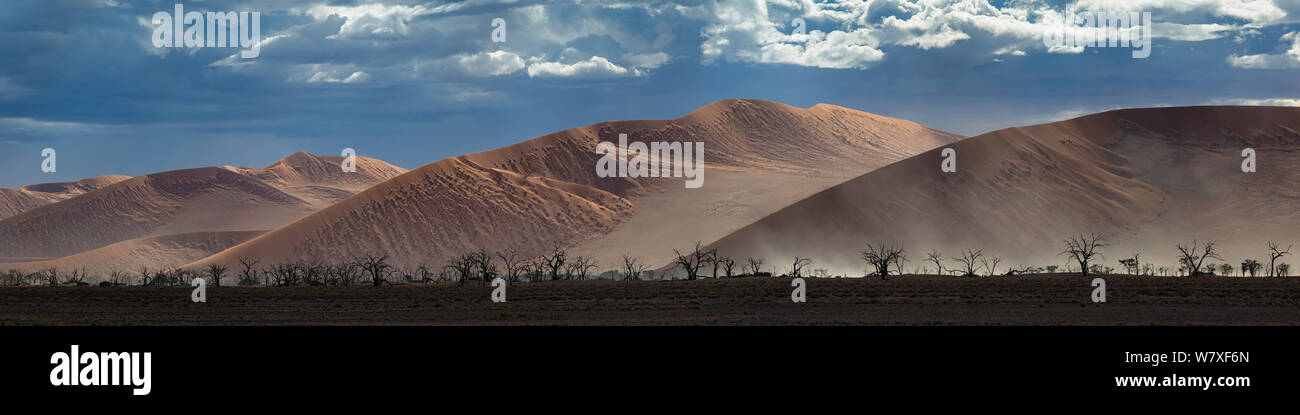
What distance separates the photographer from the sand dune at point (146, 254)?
15175cm

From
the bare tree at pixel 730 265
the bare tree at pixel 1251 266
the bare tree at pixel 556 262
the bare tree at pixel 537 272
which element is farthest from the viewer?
the bare tree at pixel 730 265

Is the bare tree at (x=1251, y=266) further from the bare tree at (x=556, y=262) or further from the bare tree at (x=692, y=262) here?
the bare tree at (x=556, y=262)

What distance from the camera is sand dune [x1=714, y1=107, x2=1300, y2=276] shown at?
103m

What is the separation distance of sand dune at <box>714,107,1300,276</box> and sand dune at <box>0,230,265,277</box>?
297 ft

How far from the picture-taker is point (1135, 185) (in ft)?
389

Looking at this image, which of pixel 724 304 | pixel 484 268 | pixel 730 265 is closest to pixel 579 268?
pixel 730 265

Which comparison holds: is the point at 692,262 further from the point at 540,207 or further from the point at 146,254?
the point at 146,254

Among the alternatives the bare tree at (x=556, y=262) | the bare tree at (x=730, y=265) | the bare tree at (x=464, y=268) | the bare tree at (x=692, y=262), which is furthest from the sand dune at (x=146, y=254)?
the bare tree at (x=730, y=265)

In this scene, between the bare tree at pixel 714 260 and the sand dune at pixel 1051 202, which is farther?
the sand dune at pixel 1051 202

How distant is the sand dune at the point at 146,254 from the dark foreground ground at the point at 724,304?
97918 mm

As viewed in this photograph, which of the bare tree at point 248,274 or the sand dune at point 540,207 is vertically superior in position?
the sand dune at point 540,207

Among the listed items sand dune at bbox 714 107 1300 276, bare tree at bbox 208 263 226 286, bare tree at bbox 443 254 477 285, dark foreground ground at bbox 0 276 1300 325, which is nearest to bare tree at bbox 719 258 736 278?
sand dune at bbox 714 107 1300 276

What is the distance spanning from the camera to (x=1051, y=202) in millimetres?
111500
